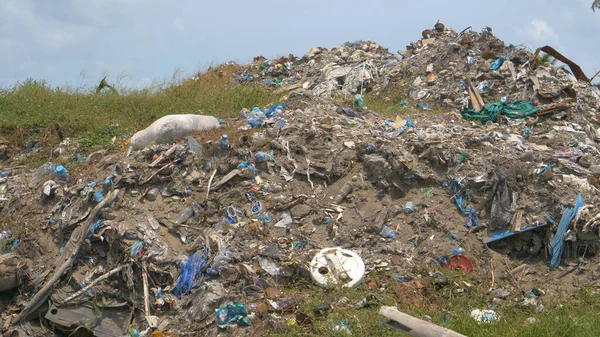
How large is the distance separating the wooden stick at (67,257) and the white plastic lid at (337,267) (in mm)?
2185

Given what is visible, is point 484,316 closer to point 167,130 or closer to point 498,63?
point 167,130

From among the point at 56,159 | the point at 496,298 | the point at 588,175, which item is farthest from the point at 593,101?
the point at 56,159

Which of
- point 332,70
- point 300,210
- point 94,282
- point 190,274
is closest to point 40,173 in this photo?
point 94,282

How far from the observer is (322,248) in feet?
16.9

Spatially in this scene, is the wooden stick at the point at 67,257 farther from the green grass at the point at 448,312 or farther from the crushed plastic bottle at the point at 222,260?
the green grass at the point at 448,312

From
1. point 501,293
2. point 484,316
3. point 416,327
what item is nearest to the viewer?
point 416,327

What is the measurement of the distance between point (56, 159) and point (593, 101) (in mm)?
8525

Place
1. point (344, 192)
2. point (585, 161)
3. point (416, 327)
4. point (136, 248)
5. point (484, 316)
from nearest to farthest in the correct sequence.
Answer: point (416, 327)
point (484, 316)
point (136, 248)
point (344, 192)
point (585, 161)

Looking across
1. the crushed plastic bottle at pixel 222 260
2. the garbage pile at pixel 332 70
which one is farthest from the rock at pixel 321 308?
the garbage pile at pixel 332 70

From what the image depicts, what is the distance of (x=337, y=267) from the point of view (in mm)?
4820

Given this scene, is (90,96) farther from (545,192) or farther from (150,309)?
(545,192)

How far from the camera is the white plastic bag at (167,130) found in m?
6.62

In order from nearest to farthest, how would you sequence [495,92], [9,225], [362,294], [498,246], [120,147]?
[362,294], [498,246], [9,225], [120,147], [495,92]

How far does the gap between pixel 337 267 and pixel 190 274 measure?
1.26 meters
